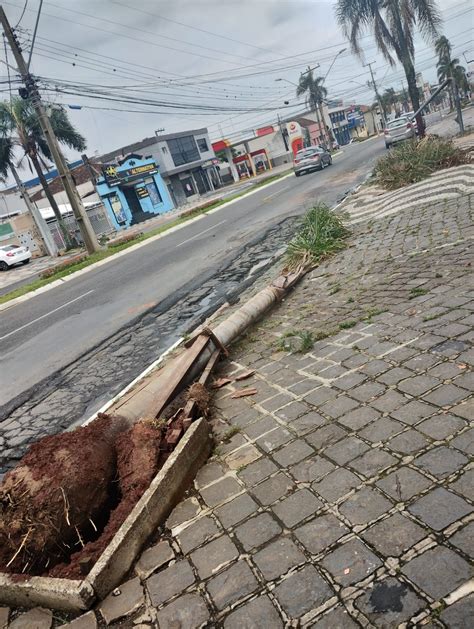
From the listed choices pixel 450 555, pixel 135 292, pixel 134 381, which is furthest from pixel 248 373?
pixel 135 292

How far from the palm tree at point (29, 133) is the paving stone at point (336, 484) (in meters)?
27.1

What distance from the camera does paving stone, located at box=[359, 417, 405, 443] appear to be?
2.71 meters

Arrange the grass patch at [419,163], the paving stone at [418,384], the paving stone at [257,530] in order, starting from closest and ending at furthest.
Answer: the paving stone at [257,530], the paving stone at [418,384], the grass patch at [419,163]

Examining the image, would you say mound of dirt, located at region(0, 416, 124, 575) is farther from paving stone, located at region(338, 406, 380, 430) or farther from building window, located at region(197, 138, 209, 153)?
building window, located at region(197, 138, 209, 153)

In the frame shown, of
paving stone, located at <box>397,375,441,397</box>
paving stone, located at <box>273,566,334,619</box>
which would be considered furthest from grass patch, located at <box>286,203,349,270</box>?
paving stone, located at <box>273,566,334,619</box>

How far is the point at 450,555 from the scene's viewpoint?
1.86 m

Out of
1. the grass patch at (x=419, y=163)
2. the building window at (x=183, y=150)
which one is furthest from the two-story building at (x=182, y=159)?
the grass patch at (x=419, y=163)

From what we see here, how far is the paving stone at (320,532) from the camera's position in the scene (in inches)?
83.4

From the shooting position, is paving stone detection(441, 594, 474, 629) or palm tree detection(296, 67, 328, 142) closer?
paving stone detection(441, 594, 474, 629)

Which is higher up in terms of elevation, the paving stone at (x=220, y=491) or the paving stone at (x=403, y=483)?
the paving stone at (x=220, y=491)

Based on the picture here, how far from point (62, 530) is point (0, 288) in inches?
739

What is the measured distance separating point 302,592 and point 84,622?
1.09 metres

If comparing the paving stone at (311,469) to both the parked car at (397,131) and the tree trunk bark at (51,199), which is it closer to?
the parked car at (397,131)

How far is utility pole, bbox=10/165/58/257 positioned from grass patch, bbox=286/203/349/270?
21.1 meters
